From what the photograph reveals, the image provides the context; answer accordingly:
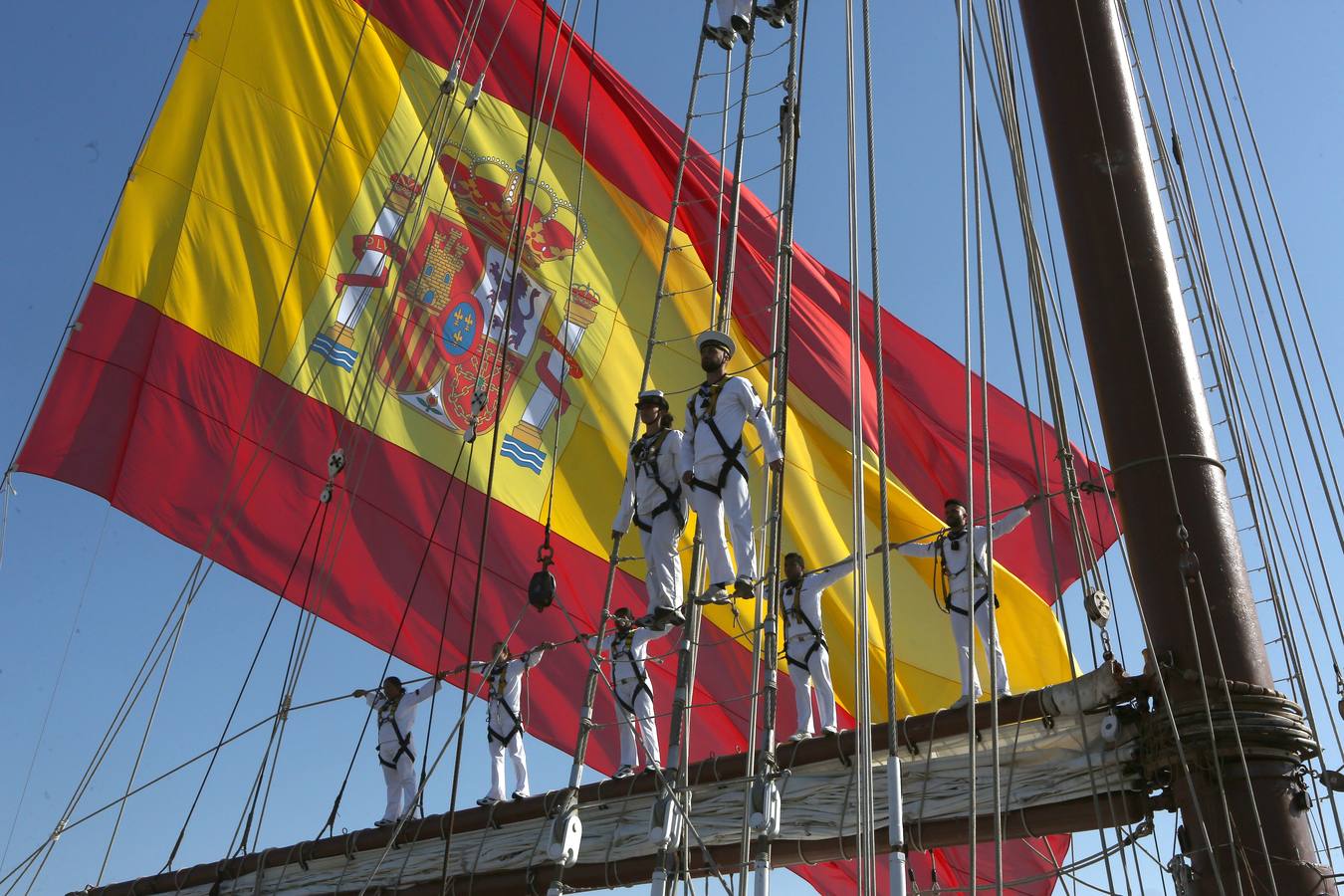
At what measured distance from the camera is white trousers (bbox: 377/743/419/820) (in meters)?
9.81

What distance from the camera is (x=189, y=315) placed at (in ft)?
32.1

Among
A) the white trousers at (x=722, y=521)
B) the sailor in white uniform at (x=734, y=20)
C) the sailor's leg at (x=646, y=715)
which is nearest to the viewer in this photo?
the white trousers at (x=722, y=521)

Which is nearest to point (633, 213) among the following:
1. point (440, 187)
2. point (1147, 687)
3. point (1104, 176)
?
point (440, 187)

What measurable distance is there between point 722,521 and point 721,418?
514 mm

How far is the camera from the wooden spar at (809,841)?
17.1 ft

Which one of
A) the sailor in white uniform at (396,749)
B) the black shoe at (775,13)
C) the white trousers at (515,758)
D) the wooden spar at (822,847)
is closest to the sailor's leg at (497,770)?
the white trousers at (515,758)

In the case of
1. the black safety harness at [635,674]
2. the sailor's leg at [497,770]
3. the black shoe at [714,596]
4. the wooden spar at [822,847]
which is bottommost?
the wooden spar at [822,847]

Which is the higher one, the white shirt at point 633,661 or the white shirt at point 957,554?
the white shirt at point 957,554

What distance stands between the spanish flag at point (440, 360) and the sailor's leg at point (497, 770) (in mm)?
888

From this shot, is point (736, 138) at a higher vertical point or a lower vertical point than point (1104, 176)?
higher

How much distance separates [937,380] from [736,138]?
5.69m

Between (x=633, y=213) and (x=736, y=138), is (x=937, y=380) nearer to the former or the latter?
(x=633, y=213)

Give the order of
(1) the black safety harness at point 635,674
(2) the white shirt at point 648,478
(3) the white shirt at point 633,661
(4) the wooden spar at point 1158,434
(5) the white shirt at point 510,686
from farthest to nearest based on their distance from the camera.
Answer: (5) the white shirt at point 510,686 → (1) the black safety harness at point 635,674 → (3) the white shirt at point 633,661 → (2) the white shirt at point 648,478 → (4) the wooden spar at point 1158,434

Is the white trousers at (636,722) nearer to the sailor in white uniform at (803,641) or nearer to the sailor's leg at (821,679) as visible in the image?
the sailor in white uniform at (803,641)
